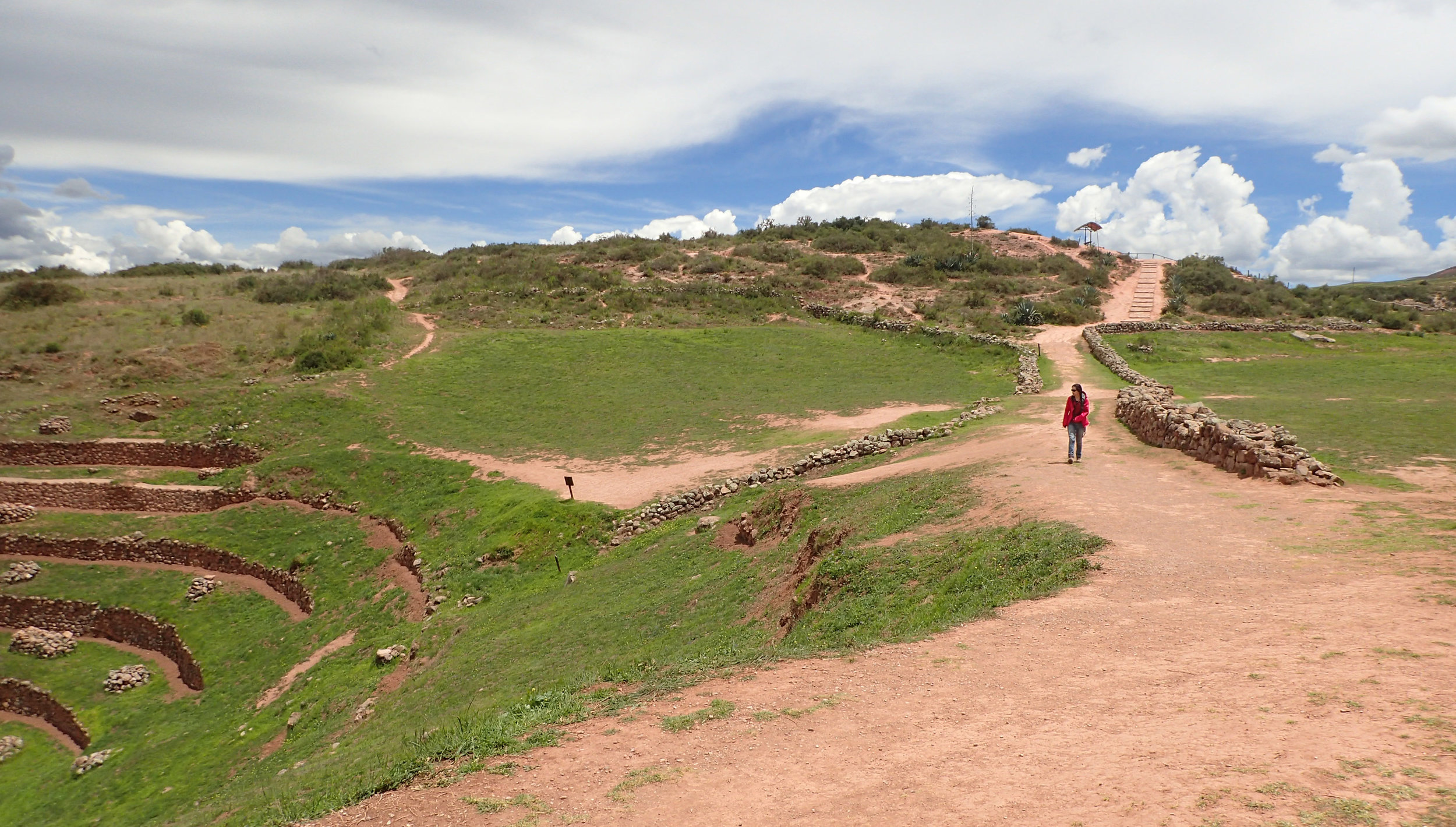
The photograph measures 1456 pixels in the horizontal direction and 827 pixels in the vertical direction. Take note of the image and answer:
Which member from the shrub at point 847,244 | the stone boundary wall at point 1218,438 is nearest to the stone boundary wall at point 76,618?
the stone boundary wall at point 1218,438

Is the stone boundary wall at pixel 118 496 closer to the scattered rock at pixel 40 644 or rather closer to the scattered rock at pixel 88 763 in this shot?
the scattered rock at pixel 40 644

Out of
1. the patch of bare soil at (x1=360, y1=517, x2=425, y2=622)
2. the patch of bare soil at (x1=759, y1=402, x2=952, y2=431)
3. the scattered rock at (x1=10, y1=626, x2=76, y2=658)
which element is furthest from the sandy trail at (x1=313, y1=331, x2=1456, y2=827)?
the scattered rock at (x1=10, y1=626, x2=76, y2=658)

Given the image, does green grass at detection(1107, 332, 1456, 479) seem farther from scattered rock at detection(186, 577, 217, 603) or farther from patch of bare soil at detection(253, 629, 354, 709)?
scattered rock at detection(186, 577, 217, 603)

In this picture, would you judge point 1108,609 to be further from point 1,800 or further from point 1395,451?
point 1,800

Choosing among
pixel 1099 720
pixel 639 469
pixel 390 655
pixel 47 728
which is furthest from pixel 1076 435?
pixel 47 728

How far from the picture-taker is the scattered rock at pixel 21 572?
1941 cm

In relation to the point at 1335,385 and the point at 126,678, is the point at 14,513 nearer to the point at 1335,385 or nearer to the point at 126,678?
the point at 126,678

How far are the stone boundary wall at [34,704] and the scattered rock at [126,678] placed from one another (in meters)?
0.88

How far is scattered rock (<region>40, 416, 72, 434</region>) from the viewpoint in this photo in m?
25.0

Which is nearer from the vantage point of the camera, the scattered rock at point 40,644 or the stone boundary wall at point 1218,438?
the stone boundary wall at point 1218,438

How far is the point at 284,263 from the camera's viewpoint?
2549 inches

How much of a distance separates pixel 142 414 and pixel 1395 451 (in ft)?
129

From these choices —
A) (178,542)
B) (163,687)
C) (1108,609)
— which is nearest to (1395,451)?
(1108,609)

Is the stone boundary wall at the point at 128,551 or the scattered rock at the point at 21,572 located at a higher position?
the stone boundary wall at the point at 128,551
